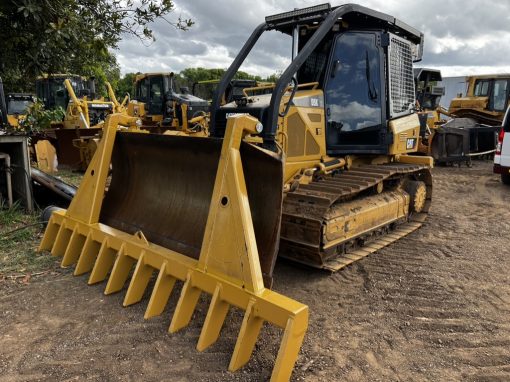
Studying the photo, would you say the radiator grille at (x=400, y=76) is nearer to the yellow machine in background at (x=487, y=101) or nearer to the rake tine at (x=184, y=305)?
the rake tine at (x=184, y=305)

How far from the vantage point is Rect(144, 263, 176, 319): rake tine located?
3152 millimetres

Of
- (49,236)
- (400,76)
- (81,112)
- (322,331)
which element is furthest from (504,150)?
(81,112)

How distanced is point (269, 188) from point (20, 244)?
10.4 feet

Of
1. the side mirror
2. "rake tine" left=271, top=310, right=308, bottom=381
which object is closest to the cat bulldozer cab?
the side mirror

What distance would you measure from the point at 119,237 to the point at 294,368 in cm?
176

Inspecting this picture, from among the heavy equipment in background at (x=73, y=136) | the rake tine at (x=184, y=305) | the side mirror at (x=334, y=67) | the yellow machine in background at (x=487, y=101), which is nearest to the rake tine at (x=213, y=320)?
the rake tine at (x=184, y=305)

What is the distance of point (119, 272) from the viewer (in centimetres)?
354

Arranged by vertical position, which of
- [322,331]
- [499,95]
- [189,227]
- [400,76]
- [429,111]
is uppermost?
[499,95]

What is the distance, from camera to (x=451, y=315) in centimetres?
343

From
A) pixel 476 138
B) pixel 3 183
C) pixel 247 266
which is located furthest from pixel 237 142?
pixel 476 138

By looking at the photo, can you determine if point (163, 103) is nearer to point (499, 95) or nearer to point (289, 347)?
point (499, 95)

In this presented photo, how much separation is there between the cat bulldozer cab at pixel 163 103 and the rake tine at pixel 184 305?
9792 mm

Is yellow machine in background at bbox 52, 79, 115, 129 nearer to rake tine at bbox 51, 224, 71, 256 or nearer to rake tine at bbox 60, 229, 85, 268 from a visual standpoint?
rake tine at bbox 51, 224, 71, 256

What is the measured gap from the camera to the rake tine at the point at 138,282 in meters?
3.32
